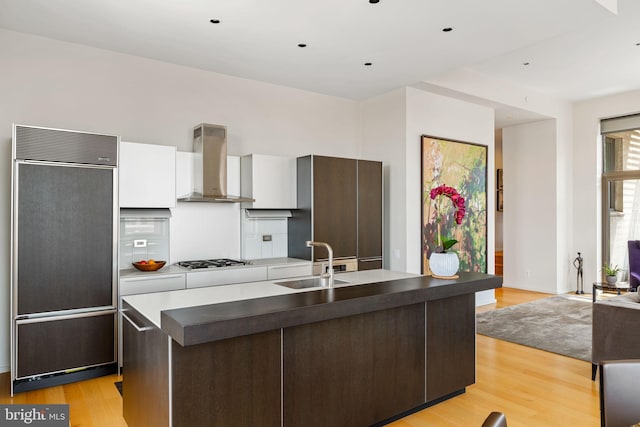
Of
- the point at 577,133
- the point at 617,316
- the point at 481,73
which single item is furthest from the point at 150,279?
the point at 577,133

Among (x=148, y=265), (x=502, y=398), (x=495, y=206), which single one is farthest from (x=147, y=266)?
(x=495, y=206)

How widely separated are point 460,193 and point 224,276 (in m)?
3.68

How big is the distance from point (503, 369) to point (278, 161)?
10.5 feet

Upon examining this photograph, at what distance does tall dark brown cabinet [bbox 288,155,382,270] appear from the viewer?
4.92 meters

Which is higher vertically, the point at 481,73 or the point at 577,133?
the point at 481,73

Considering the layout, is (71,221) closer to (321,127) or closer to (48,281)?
(48,281)

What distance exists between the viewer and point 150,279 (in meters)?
3.83

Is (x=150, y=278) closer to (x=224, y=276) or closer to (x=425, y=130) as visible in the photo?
(x=224, y=276)

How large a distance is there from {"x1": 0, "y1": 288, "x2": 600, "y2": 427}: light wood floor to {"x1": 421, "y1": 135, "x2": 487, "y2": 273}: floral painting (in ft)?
6.60

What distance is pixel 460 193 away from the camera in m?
6.07

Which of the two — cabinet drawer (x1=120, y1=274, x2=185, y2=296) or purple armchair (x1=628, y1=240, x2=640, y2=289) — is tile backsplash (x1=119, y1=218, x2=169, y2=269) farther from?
purple armchair (x1=628, y1=240, x2=640, y2=289)

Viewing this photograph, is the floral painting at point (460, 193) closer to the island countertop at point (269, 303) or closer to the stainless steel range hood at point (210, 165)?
the island countertop at point (269, 303)

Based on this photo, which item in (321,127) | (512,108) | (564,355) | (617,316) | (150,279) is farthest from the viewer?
(512,108)

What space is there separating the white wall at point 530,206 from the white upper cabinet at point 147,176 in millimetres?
6491
